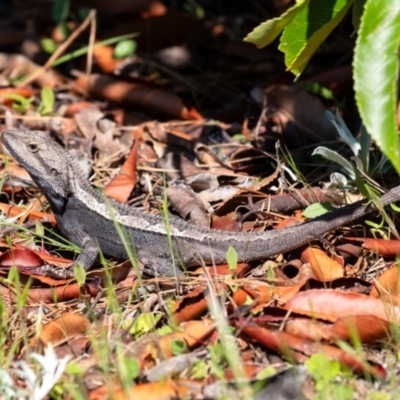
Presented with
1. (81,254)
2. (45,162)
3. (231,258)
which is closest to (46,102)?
(45,162)

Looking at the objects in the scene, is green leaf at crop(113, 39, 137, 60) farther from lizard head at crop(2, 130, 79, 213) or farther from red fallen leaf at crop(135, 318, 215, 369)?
red fallen leaf at crop(135, 318, 215, 369)

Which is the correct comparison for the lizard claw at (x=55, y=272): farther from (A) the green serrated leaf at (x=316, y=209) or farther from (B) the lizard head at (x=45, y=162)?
(A) the green serrated leaf at (x=316, y=209)

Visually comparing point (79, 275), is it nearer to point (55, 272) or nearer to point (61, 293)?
point (61, 293)

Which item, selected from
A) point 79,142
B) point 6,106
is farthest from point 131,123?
point 6,106

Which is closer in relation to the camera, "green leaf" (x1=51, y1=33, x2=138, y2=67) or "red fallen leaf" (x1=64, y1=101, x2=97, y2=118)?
"red fallen leaf" (x1=64, y1=101, x2=97, y2=118)

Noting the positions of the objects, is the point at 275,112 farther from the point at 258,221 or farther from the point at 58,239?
the point at 58,239

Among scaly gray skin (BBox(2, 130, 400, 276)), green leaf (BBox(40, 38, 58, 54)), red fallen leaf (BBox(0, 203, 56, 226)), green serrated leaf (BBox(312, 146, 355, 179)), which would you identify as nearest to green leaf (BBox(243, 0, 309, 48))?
green serrated leaf (BBox(312, 146, 355, 179))
